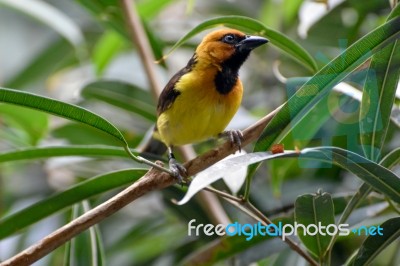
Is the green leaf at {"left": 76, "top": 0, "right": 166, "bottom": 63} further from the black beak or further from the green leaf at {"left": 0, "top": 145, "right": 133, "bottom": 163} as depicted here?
the green leaf at {"left": 0, "top": 145, "right": 133, "bottom": 163}

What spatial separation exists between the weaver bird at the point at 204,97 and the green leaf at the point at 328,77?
466mm

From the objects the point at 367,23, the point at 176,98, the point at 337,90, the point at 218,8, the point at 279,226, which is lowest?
the point at 279,226

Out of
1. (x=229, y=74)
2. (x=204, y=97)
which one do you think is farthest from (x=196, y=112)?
(x=229, y=74)

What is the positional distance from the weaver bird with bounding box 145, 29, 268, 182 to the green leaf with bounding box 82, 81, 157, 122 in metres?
0.19

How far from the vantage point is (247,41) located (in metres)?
1.62

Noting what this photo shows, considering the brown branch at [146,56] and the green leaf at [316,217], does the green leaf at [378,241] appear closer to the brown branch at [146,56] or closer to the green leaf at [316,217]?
the green leaf at [316,217]

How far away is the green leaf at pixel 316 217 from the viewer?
1.09 m

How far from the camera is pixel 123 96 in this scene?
73.9 inches

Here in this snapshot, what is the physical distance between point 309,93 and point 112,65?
1.67 metres

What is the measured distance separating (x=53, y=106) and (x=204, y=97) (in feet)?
2.05

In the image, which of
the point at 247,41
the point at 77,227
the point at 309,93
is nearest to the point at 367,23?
the point at 247,41

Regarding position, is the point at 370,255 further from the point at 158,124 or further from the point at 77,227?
the point at 158,124

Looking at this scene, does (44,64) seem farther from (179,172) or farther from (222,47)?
(179,172)

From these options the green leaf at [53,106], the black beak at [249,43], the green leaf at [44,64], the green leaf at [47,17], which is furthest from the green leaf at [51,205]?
the green leaf at [44,64]
